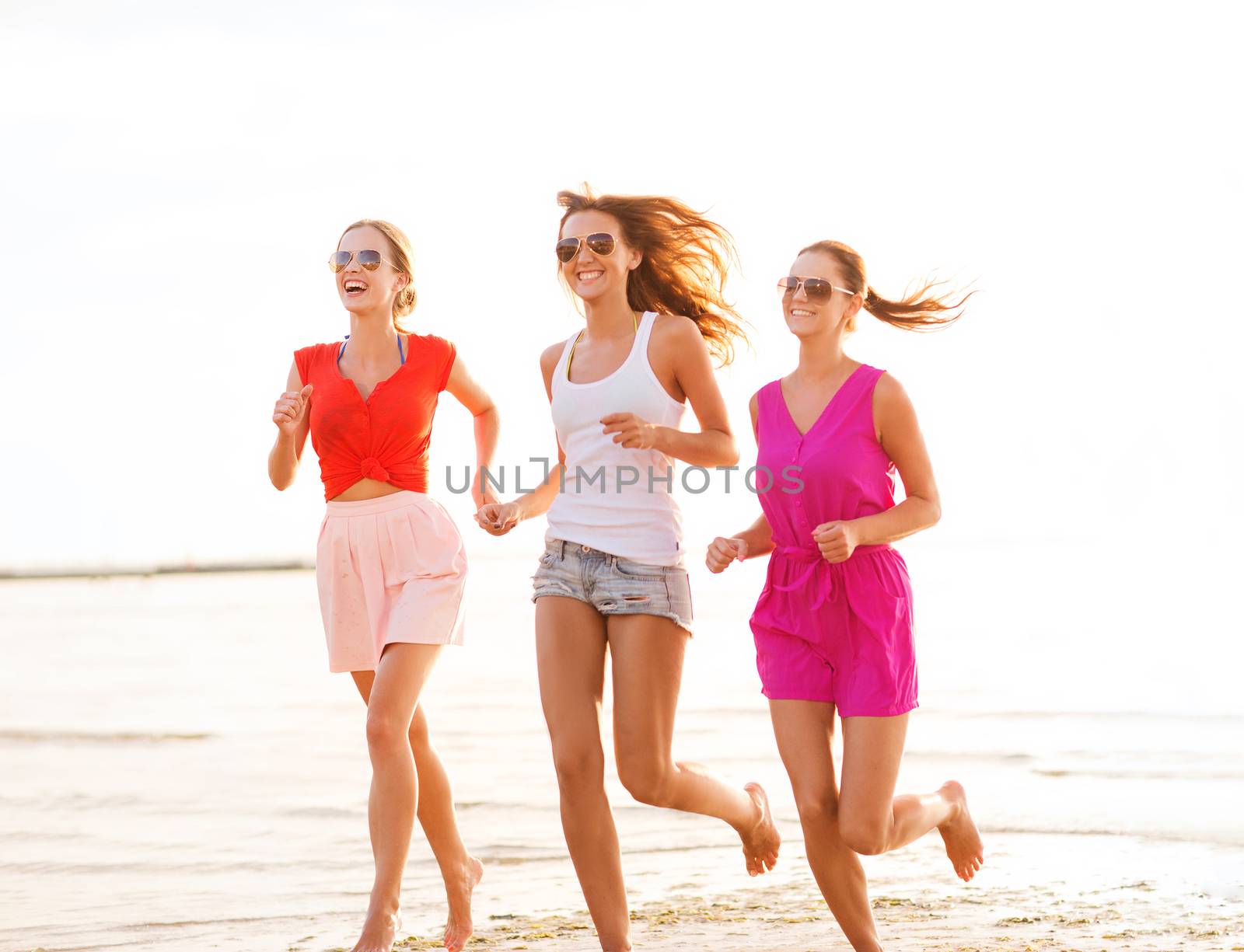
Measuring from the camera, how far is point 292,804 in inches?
387

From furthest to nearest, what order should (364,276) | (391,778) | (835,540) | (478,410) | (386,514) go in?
(478,410) → (364,276) → (386,514) → (391,778) → (835,540)

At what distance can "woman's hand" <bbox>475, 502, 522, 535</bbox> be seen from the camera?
15.4ft

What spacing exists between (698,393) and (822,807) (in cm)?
144

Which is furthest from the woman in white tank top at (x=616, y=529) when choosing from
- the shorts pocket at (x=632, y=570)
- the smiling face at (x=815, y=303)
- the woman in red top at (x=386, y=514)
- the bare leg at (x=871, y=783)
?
the bare leg at (x=871, y=783)

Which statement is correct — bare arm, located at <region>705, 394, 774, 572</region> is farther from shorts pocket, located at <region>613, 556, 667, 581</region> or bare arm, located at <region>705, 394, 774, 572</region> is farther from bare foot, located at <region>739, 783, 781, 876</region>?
bare foot, located at <region>739, 783, 781, 876</region>

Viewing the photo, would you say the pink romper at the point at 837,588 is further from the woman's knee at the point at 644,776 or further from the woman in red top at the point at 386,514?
the woman in red top at the point at 386,514

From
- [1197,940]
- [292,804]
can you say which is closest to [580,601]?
[1197,940]

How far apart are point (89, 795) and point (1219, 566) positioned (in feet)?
109

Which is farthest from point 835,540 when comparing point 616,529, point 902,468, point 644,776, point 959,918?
point 959,918

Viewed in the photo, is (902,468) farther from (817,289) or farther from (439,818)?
→ (439,818)

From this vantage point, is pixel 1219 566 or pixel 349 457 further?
pixel 1219 566

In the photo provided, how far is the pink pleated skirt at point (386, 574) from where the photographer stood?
5.00m

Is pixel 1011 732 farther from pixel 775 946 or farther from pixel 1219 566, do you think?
pixel 1219 566

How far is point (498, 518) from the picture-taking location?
4.71 meters
